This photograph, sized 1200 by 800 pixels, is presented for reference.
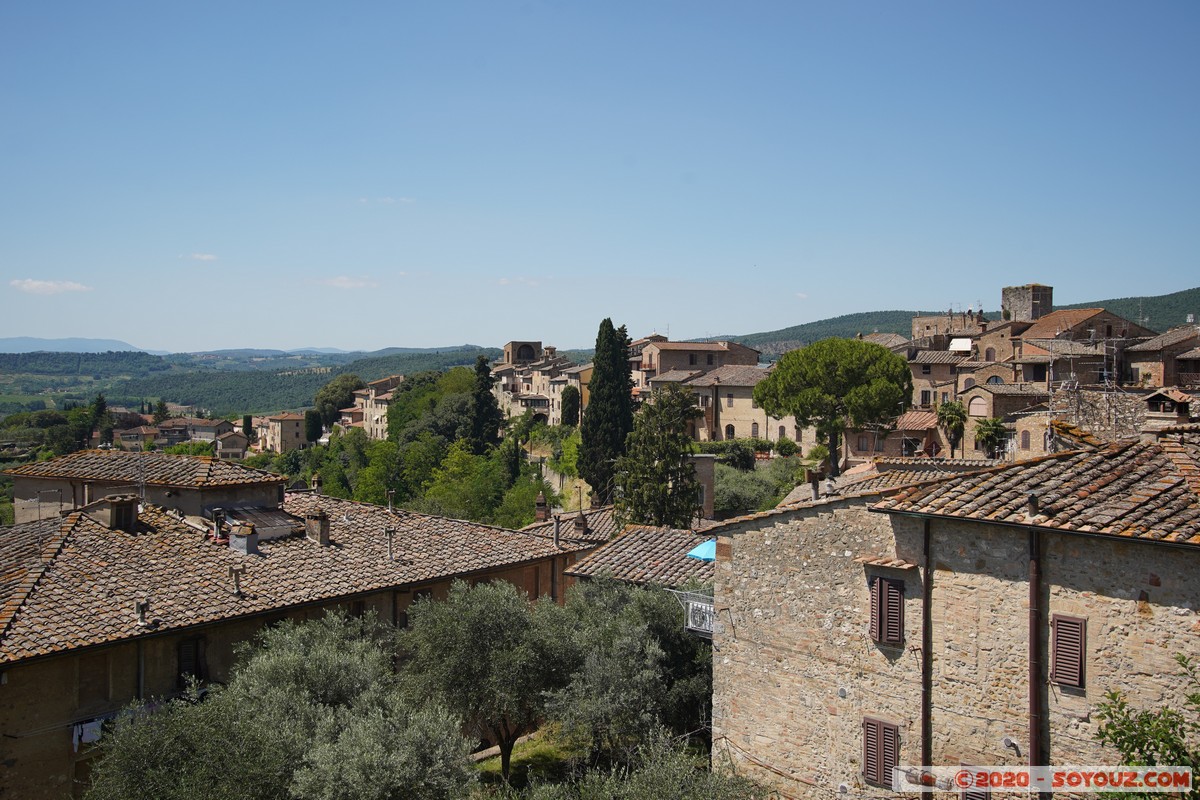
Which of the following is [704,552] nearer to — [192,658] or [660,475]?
[192,658]


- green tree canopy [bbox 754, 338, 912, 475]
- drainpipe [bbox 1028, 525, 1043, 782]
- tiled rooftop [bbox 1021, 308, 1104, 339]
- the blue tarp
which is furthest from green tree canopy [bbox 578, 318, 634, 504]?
drainpipe [bbox 1028, 525, 1043, 782]

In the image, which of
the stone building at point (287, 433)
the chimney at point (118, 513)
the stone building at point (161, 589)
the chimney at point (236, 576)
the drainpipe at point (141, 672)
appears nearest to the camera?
the stone building at point (161, 589)

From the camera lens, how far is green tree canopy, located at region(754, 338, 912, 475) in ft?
158

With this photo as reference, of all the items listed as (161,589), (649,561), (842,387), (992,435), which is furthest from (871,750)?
(842,387)

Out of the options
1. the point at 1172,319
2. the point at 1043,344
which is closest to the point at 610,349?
the point at 1043,344

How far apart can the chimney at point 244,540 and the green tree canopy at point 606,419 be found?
34952mm

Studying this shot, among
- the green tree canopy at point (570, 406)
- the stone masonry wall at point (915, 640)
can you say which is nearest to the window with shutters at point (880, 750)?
the stone masonry wall at point (915, 640)

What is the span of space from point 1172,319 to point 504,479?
83.5 meters

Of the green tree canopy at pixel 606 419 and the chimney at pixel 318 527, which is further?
the green tree canopy at pixel 606 419

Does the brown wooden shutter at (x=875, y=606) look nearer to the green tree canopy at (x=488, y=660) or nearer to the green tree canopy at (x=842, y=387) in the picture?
the green tree canopy at (x=488, y=660)

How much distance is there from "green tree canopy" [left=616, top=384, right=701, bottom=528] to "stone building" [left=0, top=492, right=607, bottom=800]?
12108mm

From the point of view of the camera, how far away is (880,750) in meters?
11.7

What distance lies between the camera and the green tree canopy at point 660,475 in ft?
119

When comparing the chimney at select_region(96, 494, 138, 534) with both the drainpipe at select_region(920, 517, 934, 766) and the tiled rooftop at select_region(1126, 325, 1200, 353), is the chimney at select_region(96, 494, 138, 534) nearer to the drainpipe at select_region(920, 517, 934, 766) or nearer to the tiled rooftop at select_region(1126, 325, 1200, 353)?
the drainpipe at select_region(920, 517, 934, 766)
